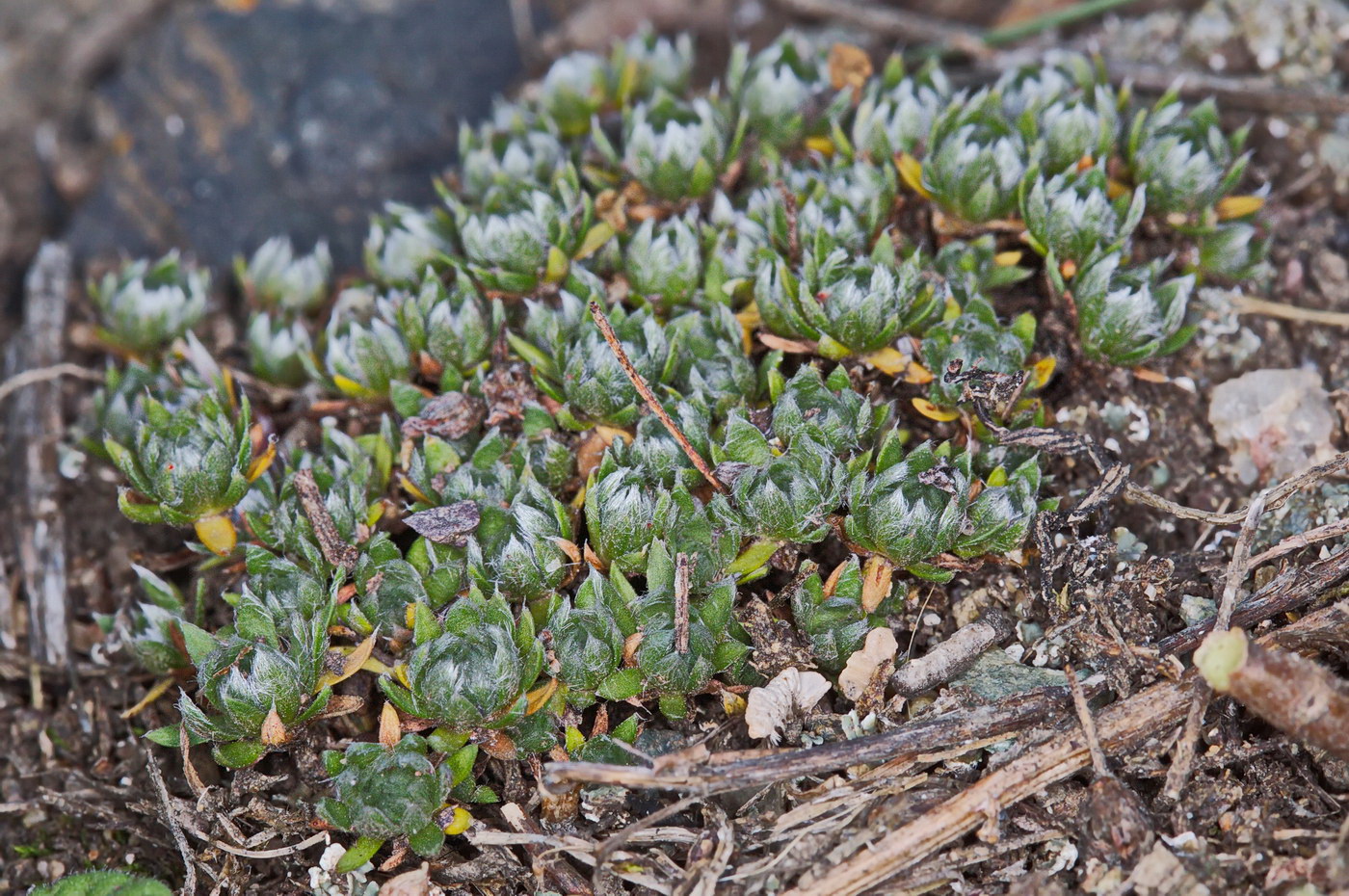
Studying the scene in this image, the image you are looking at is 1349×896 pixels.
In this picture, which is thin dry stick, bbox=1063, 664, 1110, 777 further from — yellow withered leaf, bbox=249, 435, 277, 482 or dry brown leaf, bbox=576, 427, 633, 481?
yellow withered leaf, bbox=249, 435, 277, 482

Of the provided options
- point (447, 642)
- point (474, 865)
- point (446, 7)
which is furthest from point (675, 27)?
point (474, 865)

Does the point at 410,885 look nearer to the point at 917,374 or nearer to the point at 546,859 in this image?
the point at 546,859

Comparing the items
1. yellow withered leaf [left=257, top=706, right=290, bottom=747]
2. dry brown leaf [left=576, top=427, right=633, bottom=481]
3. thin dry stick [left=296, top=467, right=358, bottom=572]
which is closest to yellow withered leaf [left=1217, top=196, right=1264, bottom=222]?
dry brown leaf [left=576, top=427, right=633, bottom=481]

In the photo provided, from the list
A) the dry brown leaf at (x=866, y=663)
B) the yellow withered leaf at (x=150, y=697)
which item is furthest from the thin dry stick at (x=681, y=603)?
the yellow withered leaf at (x=150, y=697)

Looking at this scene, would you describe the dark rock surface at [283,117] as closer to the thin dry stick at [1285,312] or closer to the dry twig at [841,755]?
the dry twig at [841,755]

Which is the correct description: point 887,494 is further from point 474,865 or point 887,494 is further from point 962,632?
point 474,865

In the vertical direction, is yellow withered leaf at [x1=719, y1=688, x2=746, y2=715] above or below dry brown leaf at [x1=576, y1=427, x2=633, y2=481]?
below
